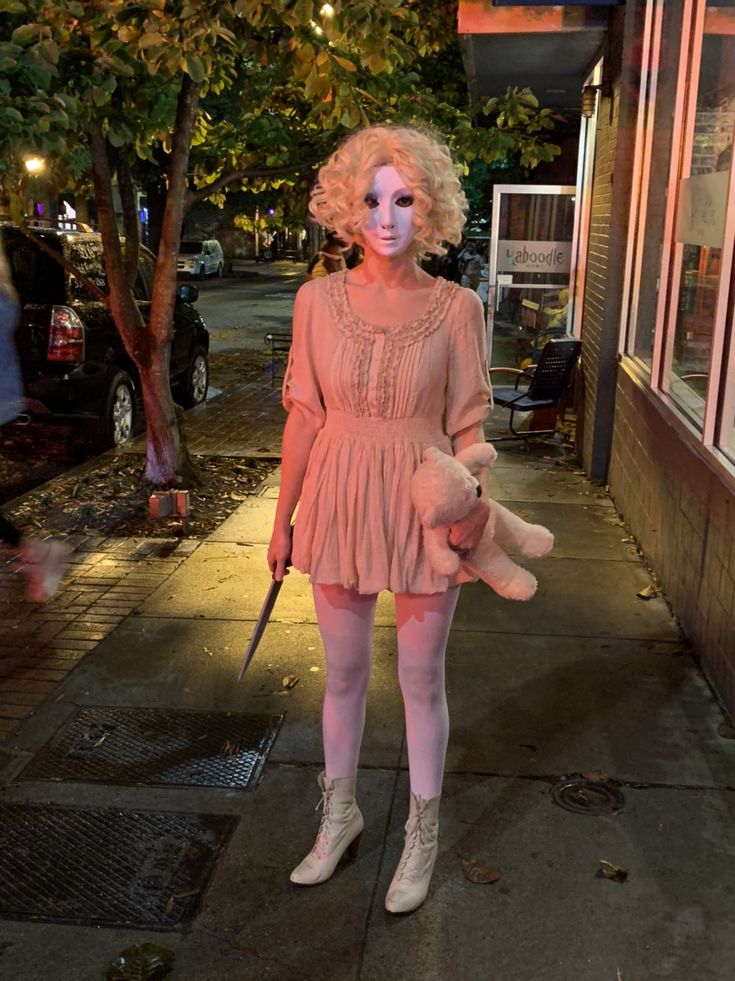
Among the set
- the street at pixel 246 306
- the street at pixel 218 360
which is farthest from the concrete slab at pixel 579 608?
the street at pixel 246 306

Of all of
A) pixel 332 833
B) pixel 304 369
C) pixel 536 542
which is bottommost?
pixel 332 833

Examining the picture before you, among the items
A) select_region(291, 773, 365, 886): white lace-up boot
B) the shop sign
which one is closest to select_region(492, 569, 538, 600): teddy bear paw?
select_region(291, 773, 365, 886): white lace-up boot

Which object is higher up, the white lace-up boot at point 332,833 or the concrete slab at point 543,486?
the white lace-up boot at point 332,833

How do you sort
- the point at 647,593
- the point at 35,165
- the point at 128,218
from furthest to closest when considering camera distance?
the point at 128,218 → the point at 35,165 → the point at 647,593

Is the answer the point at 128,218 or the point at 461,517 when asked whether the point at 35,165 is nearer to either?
the point at 128,218

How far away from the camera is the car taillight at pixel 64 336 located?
342 inches

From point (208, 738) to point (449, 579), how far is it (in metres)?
1.60

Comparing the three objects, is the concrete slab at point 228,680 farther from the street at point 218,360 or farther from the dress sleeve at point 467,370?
the street at point 218,360

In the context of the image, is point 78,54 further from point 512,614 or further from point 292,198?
point 292,198

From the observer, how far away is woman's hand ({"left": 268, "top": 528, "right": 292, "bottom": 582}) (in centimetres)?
302

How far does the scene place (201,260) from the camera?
38.7m

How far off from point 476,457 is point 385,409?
0.29 metres

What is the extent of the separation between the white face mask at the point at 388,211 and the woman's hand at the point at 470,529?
752 millimetres

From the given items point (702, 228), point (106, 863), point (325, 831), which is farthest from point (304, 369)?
point (702, 228)
